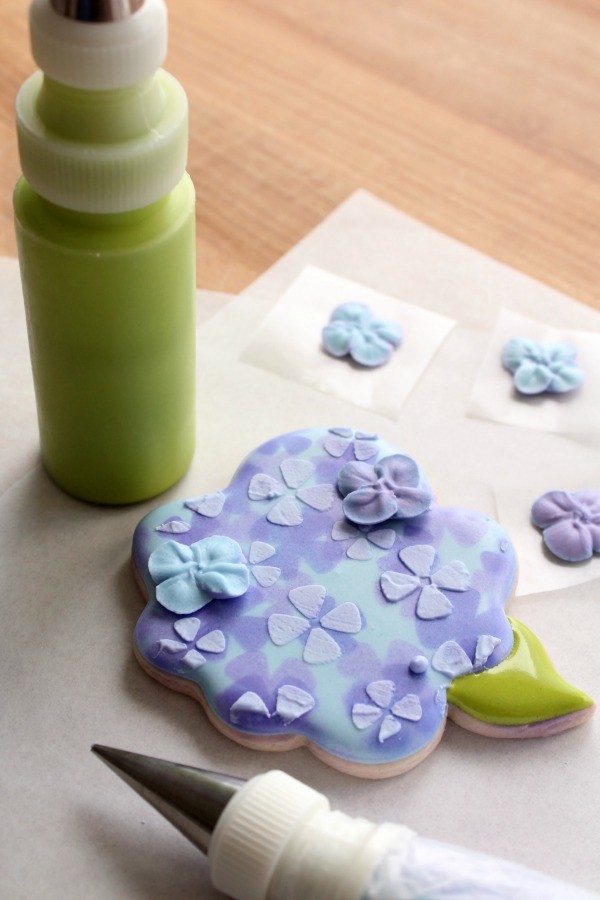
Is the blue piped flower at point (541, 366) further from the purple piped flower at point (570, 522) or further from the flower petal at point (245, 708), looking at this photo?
the flower petal at point (245, 708)

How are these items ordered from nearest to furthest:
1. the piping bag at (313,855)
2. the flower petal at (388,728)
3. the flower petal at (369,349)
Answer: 1. the piping bag at (313,855)
2. the flower petal at (388,728)
3. the flower petal at (369,349)

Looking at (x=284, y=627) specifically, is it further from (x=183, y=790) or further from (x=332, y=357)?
(x=332, y=357)

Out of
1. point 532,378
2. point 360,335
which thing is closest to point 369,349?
point 360,335


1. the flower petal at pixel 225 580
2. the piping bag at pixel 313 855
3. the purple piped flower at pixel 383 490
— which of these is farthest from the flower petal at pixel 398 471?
the piping bag at pixel 313 855

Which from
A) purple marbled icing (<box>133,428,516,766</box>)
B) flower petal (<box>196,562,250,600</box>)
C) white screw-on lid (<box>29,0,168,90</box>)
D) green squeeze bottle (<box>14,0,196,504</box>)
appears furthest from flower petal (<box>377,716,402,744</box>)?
white screw-on lid (<box>29,0,168,90</box>)

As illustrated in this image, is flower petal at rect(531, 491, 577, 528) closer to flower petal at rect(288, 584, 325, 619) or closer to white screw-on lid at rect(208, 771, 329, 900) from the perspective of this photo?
flower petal at rect(288, 584, 325, 619)
